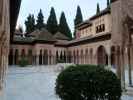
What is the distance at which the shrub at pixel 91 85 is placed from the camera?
4863mm

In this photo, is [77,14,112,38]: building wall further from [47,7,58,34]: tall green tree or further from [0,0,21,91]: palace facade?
[0,0,21,91]: palace facade

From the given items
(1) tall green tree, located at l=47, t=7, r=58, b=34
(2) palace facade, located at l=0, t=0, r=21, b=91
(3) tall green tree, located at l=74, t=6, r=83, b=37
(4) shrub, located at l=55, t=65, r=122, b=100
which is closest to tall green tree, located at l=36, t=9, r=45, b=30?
(1) tall green tree, located at l=47, t=7, r=58, b=34

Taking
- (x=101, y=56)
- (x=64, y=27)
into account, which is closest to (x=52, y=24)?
(x=64, y=27)

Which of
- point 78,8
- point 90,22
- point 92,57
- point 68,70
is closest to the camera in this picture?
point 68,70

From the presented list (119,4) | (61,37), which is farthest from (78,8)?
(119,4)

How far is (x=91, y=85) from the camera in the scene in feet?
16.0

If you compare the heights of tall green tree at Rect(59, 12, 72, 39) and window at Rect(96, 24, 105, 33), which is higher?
tall green tree at Rect(59, 12, 72, 39)

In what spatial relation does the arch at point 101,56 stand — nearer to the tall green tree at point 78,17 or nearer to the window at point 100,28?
the window at point 100,28

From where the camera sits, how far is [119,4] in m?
8.52

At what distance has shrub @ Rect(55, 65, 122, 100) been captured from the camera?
4.86 metres

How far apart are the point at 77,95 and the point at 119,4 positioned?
5.03 metres

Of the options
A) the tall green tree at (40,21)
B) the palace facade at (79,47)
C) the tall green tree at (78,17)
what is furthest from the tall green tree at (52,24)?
the palace facade at (79,47)

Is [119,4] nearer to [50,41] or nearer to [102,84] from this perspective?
[102,84]

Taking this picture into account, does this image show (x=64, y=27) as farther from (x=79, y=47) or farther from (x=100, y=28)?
(x=100, y=28)
